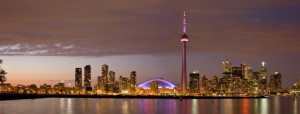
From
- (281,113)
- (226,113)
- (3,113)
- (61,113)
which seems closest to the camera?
(3,113)

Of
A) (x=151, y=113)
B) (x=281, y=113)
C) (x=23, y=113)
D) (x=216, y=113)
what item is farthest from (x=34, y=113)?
(x=281, y=113)

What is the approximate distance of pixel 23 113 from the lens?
80500 millimetres

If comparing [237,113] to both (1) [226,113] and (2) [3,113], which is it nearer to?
A: (1) [226,113]

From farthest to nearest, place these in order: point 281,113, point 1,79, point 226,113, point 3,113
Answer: point 1,79, point 281,113, point 226,113, point 3,113

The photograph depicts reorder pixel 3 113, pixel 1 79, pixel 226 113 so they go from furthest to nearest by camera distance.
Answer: pixel 1 79 → pixel 226 113 → pixel 3 113

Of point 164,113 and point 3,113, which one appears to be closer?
point 3,113

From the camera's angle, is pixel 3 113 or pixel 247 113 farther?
pixel 247 113

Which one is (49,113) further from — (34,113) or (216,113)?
(216,113)

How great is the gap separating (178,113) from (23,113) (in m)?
26.4

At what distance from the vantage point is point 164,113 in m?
87.1

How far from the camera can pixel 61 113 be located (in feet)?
273

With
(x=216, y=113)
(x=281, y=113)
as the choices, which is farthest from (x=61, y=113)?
(x=281, y=113)

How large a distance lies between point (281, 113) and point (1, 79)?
122 meters

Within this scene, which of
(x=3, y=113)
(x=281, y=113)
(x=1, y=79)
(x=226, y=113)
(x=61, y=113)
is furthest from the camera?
(x=1, y=79)
